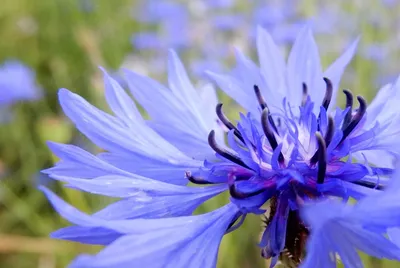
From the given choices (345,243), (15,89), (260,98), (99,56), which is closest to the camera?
(345,243)

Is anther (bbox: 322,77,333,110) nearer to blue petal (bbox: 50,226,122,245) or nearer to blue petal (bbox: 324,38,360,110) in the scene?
blue petal (bbox: 324,38,360,110)

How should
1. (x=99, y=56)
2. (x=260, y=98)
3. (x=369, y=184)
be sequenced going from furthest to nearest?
1. (x=99, y=56)
2. (x=260, y=98)
3. (x=369, y=184)

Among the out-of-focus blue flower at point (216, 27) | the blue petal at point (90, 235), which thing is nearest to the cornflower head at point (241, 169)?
the blue petal at point (90, 235)

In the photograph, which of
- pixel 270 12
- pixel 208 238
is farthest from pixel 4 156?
pixel 208 238

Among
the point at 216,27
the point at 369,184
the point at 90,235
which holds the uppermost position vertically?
the point at 90,235

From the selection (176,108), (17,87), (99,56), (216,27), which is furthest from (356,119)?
(17,87)

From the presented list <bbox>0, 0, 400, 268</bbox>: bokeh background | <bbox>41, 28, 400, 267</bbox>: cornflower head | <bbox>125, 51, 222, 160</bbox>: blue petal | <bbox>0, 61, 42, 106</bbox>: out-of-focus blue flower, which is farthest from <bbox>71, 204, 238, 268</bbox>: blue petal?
<bbox>0, 61, 42, 106</bbox>: out-of-focus blue flower

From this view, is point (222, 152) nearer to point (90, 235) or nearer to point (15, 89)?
point (90, 235)
